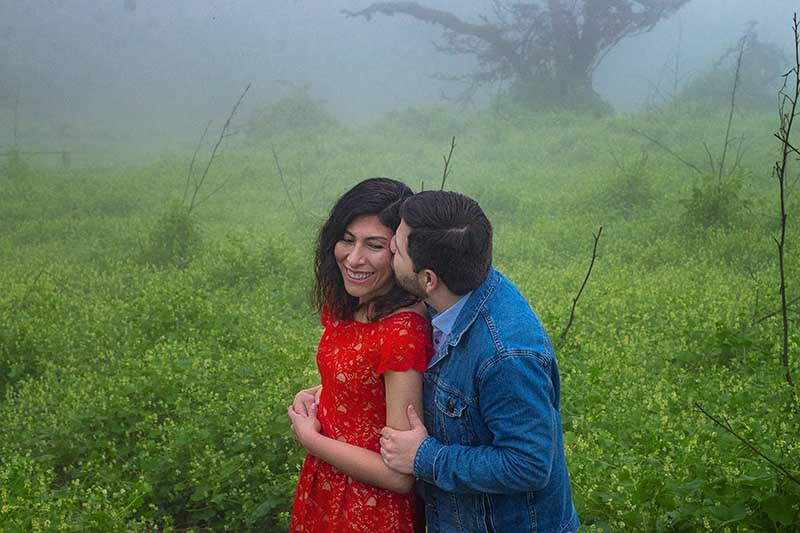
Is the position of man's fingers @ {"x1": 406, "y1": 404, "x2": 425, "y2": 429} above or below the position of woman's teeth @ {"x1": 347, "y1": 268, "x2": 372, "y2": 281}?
→ below

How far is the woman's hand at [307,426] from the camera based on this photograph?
2430mm

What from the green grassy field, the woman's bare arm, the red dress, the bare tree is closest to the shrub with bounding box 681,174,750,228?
the green grassy field

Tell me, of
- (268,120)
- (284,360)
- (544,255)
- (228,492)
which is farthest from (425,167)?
(228,492)

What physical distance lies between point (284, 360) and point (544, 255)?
4.75 m

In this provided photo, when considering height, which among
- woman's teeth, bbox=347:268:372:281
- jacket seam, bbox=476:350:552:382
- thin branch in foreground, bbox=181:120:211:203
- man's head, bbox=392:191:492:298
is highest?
man's head, bbox=392:191:492:298

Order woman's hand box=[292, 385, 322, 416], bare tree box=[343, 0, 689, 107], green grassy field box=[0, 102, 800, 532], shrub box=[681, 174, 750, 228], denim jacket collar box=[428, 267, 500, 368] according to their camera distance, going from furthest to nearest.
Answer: bare tree box=[343, 0, 689, 107] → shrub box=[681, 174, 750, 228] → green grassy field box=[0, 102, 800, 532] → woman's hand box=[292, 385, 322, 416] → denim jacket collar box=[428, 267, 500, 368]

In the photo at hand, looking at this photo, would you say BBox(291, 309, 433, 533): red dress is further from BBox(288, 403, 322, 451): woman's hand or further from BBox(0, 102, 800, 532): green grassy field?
BBox(0, 102, 800, 532): green grassy field

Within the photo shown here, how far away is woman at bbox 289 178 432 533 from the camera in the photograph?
2230 millimetres

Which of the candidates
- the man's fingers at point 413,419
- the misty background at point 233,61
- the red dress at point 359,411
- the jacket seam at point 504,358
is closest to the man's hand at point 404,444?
the man's fingers at point 413,419

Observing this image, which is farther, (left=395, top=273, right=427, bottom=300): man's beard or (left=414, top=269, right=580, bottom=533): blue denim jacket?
(left=395, top=273, right=427, bottom=300): man's beard

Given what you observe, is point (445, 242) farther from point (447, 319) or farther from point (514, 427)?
point (514, 427)

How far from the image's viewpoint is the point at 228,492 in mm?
3918

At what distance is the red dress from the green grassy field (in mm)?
983

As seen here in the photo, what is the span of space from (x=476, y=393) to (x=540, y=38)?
69.3 feet
